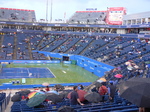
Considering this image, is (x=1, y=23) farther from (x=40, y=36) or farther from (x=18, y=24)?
(x=40, y=36)

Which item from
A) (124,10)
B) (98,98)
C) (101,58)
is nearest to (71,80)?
(101,58)

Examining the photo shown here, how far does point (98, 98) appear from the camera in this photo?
8523mm

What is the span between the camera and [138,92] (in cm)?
445

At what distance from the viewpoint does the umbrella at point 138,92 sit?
14.0 feet

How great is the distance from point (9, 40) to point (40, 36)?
910 centimetres

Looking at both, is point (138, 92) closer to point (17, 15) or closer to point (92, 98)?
point (92, 98)

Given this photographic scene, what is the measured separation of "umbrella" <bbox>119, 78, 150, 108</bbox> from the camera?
425cm

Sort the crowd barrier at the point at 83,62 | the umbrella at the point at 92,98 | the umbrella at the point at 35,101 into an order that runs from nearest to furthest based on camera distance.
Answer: the umbrella at the point at 35,101
the umbrella at the point at 92,98
the crowd barrier at the point at 83,62

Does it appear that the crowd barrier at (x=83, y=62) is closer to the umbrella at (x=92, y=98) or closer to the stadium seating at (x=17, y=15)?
the umbrella at (x=92, y=98)

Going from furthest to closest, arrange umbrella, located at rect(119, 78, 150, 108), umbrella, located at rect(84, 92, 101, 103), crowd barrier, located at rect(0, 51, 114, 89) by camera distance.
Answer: crowd barrier, located at rect(0, 51, 114, 89) → umbrella, located at rect(84, 92, 101, 103) → umbrella, located at rect(119, 78, 150, 108)

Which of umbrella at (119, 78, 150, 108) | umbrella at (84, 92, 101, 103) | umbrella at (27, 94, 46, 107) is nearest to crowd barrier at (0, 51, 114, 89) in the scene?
umbrella at (84, 92, 101, 103)

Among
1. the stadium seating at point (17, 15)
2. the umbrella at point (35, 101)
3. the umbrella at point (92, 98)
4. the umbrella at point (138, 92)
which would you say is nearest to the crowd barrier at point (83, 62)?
the umbrella at point (92, 98)

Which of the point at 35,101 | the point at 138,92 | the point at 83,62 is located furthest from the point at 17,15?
the point at 138,92

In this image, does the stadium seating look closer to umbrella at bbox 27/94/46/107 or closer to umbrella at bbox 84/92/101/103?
umbrella at bbox 27/94/46/107
